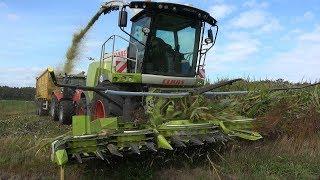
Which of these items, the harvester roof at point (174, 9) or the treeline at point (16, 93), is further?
the treeline at point (16, 93)

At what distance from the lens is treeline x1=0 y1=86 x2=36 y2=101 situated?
127 feet

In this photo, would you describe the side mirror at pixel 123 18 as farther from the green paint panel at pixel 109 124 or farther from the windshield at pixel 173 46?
the green paint panel at pixel 109 124

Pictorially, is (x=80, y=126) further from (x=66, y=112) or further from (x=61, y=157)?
(x=66, y=112)

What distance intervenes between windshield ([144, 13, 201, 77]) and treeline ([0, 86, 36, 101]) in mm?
32158

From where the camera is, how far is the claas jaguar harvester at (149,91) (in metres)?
5.27

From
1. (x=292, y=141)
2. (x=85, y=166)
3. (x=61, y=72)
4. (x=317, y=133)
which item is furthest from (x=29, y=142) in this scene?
(x=61, y=72)

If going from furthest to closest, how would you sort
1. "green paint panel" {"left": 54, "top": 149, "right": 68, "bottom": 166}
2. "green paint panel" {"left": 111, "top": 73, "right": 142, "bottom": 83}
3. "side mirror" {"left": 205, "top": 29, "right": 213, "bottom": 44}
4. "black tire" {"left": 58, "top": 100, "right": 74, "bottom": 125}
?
"black tire" {"left": 58, "top": 100, "right": 74, "bottom": 125} → "side mirror" {"left": 205, "top": 29, "right": 213, "bottom": 44} → "green paint panel" {"left": 111, "top": 73, "right": 142, "bottom": 83} → "green paint panel" {"left": 54, "top": 149, "right": 68, "bottom": 166}

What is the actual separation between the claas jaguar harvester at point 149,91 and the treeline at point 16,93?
30.3 metres

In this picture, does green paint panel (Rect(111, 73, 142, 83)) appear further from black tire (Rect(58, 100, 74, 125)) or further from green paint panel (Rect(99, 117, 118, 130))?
black tire (Rect(58, 100, 74, 125))

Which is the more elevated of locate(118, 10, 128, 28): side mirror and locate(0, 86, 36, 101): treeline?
locate(118, 10, 128, 28): side mirror

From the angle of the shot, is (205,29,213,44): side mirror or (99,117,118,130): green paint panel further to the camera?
(205,29,213,44): side mirror

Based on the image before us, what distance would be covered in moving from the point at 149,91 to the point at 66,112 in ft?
16.8

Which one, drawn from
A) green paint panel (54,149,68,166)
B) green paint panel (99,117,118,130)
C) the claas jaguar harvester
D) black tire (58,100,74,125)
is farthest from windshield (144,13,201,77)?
black tire (58,100,74,125)

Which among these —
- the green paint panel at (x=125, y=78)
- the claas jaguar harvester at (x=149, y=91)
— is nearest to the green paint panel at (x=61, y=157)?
the claas jaguar harvester at (x=149, y=91)
